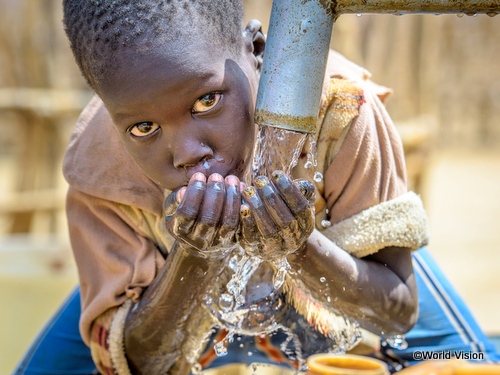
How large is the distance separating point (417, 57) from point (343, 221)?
299cm

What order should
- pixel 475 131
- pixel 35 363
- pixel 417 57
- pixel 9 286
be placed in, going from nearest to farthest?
pixel 35 363 < pixel 9 286 < pixel 417 57 < pixel 475 131

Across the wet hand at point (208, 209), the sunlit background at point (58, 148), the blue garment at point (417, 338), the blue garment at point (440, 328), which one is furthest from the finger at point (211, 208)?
the sunlit background at point (58, 148)

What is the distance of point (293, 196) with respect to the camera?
3.02 feet

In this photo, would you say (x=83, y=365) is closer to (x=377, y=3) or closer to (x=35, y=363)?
(x=35, y=363)

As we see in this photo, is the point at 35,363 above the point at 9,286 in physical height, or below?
above

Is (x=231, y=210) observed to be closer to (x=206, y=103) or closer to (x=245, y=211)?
(x=245, y=211)

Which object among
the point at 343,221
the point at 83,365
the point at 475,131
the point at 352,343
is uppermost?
the point at 343,221

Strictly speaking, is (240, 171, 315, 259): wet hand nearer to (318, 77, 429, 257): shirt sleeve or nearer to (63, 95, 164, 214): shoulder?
(318, 77, 429, 257): shirt sleeve

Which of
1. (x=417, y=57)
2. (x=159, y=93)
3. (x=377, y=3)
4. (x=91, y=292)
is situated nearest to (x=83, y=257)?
(x=91, y=292)

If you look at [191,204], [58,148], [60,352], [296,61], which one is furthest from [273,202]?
[58,148]

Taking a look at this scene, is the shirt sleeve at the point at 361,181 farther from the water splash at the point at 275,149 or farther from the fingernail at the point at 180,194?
the fingernail at the point at 180,194

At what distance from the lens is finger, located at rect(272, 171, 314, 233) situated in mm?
913

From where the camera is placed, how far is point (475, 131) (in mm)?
12758

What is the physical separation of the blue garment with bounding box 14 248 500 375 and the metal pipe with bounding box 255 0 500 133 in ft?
3.13
